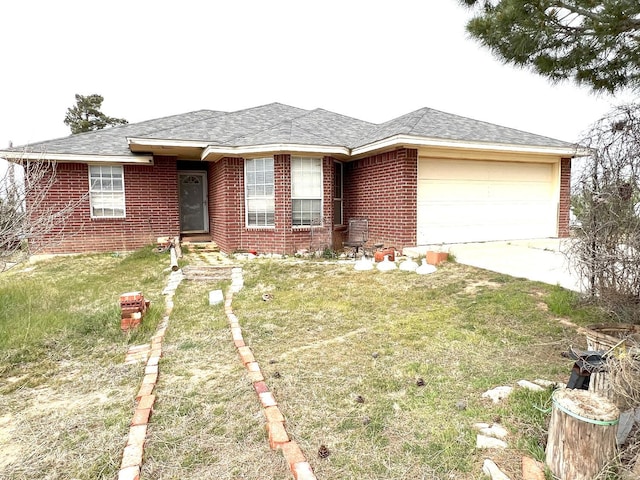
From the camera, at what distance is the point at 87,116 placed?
33188 mm

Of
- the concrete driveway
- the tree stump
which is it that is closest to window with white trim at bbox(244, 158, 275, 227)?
the concrete driveway

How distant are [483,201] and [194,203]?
9282 mm

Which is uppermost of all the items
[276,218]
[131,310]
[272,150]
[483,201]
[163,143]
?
[163,143]

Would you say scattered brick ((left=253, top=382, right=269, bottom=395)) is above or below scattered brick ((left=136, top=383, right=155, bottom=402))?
above

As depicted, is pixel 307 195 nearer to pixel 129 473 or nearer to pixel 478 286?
pixel 478 286

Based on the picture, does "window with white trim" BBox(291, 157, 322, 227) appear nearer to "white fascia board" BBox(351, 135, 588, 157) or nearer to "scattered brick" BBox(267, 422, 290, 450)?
"white fascia board" BBox(351, 135, 588, 157)

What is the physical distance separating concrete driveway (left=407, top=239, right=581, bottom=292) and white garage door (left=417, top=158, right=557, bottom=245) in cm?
40

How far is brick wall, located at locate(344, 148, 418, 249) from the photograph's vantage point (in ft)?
29.3

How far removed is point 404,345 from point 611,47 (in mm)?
3628

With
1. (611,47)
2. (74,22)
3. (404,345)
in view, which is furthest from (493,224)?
(74,22)

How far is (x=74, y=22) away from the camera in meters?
11.1

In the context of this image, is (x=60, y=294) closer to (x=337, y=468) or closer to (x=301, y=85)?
(x=337, y=468)

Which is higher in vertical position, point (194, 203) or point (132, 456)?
point (194, 203)

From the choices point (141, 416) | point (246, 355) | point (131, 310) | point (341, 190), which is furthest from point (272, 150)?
point (141, 416)
